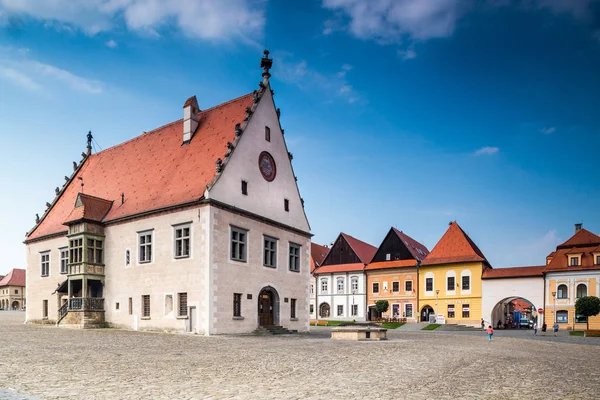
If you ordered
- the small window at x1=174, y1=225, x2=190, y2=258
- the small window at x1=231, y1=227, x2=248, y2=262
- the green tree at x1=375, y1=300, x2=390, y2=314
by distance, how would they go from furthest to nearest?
the green tree at x1=375, y1=300, x2=390, y2=314 → the small window at x1=231, y1=227, x2=248, y2=262 → the small window at x1=174, y1=225, x2=190, y2=258

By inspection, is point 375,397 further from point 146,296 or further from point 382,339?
point 146,296

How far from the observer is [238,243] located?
30.6 metres

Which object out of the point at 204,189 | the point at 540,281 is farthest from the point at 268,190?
the point at 540,281

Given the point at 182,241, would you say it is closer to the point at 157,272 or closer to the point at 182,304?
the point at 157,272

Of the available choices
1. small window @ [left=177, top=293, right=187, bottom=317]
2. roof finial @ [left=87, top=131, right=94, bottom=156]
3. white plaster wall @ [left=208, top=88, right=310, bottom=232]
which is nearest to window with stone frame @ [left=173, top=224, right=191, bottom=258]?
small window @ [left=177, top=293, right=187, bottom=317]

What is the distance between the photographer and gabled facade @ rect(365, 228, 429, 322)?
208 ft

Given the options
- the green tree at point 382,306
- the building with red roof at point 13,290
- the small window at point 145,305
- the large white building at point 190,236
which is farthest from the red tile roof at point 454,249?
the building with red roof at point 13,290

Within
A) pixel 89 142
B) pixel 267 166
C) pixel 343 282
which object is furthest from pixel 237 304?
pixel 343 282

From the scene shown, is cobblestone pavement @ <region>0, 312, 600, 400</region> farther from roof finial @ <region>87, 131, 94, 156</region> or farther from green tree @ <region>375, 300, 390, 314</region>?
green tree @ <region>375, 300, 390, 314</region>

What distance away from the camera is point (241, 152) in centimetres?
3141

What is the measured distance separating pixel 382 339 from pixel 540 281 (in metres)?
34.3

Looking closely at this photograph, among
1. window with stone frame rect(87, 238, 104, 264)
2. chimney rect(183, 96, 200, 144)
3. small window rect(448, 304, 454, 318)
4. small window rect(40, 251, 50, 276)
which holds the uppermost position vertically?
chimney rect(183, 96, 200, 144)

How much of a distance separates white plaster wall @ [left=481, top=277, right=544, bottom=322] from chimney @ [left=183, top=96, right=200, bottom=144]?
38.4m

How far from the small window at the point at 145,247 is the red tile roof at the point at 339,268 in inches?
1612
